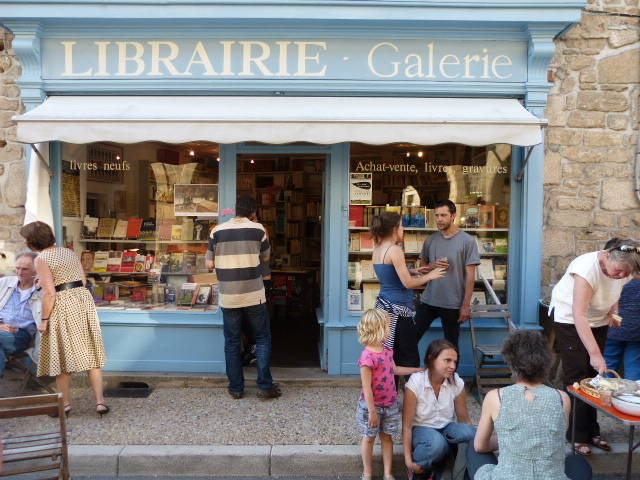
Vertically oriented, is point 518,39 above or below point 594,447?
above

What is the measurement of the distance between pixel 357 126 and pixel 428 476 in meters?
2.90

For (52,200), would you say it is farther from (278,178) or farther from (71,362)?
(278,178)

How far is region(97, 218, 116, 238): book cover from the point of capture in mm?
6066

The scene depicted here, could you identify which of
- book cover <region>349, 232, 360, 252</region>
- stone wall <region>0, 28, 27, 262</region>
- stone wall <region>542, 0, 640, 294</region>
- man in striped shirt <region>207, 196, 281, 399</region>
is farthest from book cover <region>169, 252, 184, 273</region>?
stone wall <region>542, 0, 640, 294</region>

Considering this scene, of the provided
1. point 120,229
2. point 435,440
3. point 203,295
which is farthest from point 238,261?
point 435,440

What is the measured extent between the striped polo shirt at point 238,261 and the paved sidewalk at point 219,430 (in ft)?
3.19

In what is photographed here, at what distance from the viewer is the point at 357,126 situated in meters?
4.87

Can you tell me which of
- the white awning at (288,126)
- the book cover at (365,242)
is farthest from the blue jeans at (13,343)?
the book cover at (365,242)

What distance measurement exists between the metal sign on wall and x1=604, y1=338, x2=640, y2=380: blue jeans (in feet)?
8.89

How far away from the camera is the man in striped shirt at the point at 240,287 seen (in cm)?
502

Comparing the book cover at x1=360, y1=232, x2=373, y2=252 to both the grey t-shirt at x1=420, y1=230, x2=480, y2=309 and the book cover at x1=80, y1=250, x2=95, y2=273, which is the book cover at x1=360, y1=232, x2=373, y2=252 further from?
the book cover at x1=80, y1=250, x2=95, y2=273

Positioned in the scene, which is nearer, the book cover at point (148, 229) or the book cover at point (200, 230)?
the book cover at point (200, 230)

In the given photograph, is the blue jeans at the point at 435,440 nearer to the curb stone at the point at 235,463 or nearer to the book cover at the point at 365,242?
the curb stone at the point at 235,463

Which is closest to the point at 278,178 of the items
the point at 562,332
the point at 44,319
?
the point at 44,319
